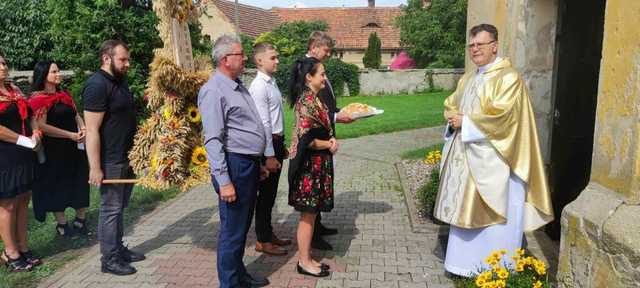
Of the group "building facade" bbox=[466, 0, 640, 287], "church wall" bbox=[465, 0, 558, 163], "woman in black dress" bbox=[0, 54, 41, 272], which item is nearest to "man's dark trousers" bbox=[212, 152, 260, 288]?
"woman in black dress" bbox=[0, 54, 41, 272]

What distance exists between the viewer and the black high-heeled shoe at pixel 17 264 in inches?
177

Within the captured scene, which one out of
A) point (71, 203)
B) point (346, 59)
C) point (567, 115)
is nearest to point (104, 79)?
point (71, 203)

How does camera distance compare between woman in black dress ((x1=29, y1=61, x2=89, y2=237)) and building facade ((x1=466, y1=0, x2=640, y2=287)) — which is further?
woman in black dress ((x1=29, y1=61, x2=89, y2=237))

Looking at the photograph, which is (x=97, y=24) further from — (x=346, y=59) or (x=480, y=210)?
(x=346, y=59)

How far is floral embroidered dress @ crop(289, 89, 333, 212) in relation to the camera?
4.01 meters

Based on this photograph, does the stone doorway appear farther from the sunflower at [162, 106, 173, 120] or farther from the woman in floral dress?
the sunflower at [162, 106, 173, 120]

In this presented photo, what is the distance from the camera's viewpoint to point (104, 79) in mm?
4176

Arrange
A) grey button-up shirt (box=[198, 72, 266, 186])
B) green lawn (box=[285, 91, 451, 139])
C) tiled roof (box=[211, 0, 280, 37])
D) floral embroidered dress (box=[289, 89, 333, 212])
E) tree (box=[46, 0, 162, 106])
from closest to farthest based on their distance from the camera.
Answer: grey button-up shirt (box=[198, 72, 266, 186]) → floral embroidered dress (box=[289, 89, 333, 212]) → tree (box=[46, 0, 162, 106]) → green lawn (box=[285, 91, 451, 139]) → tiled roof (box=[211, 0, 280, 37])

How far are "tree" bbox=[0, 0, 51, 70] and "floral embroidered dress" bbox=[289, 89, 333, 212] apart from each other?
15.6 metres

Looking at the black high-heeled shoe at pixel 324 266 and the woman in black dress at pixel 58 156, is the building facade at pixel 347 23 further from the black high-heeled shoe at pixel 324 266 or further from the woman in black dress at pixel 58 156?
the black high-heeled shoe at pixel 324 266

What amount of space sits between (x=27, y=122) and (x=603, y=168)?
477cm

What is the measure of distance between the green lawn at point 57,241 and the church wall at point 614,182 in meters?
4.41

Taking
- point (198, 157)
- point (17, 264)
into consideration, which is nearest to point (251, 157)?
point (198, 157)

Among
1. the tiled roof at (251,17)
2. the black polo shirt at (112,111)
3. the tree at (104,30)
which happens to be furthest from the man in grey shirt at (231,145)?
the tiled roof at (251,17)
